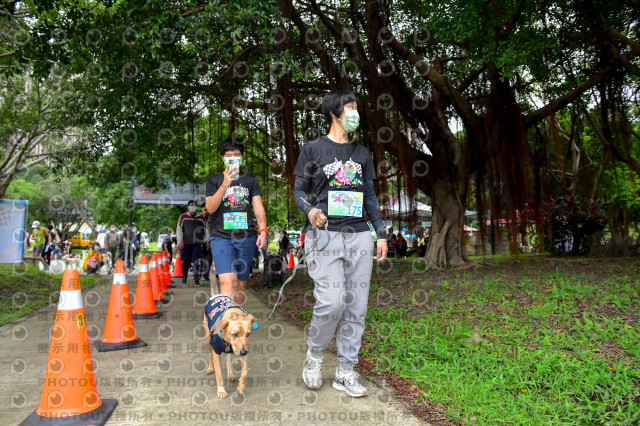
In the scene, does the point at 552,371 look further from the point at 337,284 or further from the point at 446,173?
the point at 446,173

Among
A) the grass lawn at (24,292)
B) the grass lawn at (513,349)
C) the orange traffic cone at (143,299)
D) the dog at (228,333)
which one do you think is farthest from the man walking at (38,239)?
the dog at (228,333)

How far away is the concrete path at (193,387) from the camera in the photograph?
2594mm

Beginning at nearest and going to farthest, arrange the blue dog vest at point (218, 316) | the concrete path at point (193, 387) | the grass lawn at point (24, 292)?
the concrete path at point (193, 387) → the blue dog vest at point (218, 316) → the grass lawn at point (24, 292)

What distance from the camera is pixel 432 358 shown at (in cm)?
358

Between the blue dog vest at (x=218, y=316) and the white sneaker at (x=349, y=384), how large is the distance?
74 centimetres

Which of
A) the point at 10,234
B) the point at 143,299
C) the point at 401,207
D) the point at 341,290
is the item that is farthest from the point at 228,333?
the point at 10,234

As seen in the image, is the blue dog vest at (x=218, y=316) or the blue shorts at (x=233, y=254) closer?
the blue dog vest at (x=218, y=316)

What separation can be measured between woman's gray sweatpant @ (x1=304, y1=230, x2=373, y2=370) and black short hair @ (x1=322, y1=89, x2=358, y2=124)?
2.75 feet

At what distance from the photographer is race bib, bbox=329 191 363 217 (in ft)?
9.87

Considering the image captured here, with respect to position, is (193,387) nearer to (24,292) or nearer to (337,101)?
(337,101)

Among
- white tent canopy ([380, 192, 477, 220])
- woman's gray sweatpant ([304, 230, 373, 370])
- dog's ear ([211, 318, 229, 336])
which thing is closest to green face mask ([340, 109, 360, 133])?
woman's gray sweatpant ([304, 230, 373, 370])

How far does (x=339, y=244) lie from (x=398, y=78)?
6.18 meters

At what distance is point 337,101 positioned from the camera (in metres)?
3.11

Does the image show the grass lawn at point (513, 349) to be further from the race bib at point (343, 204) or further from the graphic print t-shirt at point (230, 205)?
the graphic print t-shirt at point (230, 205)
